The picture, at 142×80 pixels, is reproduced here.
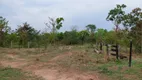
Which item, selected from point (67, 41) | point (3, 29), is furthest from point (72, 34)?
point (3, 29)

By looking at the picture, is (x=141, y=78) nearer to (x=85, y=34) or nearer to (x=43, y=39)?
(x=43, y=39)

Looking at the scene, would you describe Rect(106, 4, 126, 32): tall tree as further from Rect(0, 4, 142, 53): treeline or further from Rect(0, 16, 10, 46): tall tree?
Rect(0, 16, 10, 46): tall tree

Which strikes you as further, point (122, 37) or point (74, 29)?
point (74, 29)

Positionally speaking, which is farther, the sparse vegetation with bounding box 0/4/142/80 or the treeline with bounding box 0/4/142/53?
the treeline with bounding box 0/4/142/53

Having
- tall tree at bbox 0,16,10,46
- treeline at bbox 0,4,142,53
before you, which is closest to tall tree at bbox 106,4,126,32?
treeline at bbox 0,4,142,53

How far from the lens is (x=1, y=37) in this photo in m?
31.6

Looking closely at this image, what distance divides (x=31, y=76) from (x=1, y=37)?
71.6ft

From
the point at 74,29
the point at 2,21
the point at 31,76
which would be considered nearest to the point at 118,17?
the point at 74,29

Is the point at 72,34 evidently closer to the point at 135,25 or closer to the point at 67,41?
the point at 67,41

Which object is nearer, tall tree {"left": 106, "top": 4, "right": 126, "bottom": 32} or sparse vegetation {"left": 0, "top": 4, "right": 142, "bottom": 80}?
sparse vegetation {"left": 0, "top": 4, "right": 142, "bottom": 80}

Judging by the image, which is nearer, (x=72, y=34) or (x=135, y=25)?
(x=135, y=25)

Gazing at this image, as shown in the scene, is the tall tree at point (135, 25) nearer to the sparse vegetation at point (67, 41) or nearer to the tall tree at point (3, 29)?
the sparse vegetation at point (67, 41)

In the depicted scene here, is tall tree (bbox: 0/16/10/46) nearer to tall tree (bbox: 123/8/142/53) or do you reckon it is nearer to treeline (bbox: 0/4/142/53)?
treeline (bbox: 0/4/142/53)

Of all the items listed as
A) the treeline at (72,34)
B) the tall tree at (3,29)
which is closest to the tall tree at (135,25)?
the treeline at (72,34)
